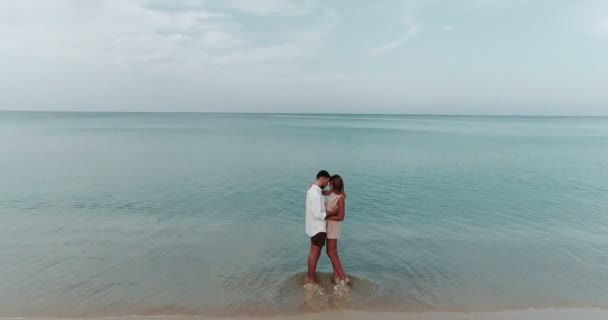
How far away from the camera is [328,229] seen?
7559 millimetres

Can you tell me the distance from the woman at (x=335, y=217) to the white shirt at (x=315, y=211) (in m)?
0.14

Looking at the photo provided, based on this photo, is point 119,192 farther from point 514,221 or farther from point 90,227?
point 514,221

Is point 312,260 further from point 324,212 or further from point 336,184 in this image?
point 336,184

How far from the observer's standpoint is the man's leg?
300 inches

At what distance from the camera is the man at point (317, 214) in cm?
712

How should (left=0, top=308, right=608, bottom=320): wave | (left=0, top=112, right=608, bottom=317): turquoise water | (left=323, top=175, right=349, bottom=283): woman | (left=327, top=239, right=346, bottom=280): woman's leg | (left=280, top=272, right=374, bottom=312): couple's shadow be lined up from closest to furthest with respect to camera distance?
1. (left=0, top=308, right=608, bottom=320): wave
2. (left=280, top=272, right=374, bottom=312): couple's shadow
3. (left=323, top=175, right=349, bottom=283): woman
4. (left=0, top=112, right=608, bottom=317): turquoise water
5. (left=327, top=239, right=346, bottom=280): woman's leg

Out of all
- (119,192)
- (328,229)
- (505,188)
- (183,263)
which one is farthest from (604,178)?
(119,192)

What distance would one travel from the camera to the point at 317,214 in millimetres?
7199

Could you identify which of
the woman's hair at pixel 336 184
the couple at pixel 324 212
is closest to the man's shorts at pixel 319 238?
the couple at pixel 324 212

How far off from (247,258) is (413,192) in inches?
441

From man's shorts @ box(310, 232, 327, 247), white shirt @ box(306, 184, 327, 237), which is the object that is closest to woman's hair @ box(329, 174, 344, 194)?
white shirt @ box(306, 184, 327, 237)

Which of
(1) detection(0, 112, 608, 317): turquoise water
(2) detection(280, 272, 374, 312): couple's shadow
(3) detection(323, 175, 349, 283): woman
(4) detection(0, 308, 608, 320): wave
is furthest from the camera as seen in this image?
(1) detection(0, 112, 608, 317): turquoise water

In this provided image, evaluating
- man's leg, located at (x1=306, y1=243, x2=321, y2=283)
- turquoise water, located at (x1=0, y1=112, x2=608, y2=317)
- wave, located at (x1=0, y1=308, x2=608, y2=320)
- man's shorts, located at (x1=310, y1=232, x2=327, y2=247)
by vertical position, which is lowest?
turquoise water, located at (x1=0, y1=112, x2=608, y2=317)

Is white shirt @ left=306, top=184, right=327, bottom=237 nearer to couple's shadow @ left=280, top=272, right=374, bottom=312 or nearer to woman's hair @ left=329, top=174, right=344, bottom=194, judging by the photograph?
woman's hair @ left=329, top=174, right=344, bottom=194
